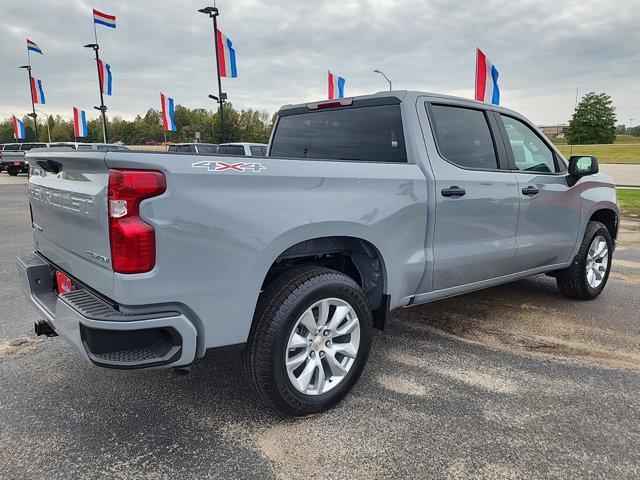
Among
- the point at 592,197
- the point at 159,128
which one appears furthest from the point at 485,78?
the point at 159,128

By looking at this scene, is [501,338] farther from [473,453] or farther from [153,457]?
[153,457]

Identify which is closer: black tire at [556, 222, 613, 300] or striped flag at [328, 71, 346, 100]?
black tire at [556, 222, 613, 300]

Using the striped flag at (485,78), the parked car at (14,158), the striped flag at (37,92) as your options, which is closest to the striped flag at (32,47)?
the striped flag at (37,92)

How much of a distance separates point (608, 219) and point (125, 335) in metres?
5.11

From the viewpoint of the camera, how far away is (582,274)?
16.3ft

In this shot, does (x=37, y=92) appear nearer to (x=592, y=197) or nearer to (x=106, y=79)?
(x=106, y=79)

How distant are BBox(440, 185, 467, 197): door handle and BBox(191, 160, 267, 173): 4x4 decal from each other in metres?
1.42

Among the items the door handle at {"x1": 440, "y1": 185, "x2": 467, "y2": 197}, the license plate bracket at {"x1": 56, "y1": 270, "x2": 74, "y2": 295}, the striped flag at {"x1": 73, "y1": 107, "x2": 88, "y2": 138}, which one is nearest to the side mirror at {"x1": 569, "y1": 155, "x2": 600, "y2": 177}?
the door handle at {"x1": 440, "y1": 185, "x2": 467, "y2": 197}

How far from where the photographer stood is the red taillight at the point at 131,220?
85.5 inches

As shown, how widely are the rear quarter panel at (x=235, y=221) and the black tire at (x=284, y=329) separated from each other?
11 cm

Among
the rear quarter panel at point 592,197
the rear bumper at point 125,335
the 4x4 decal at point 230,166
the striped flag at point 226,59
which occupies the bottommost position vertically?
the rear bumper at point 125,335

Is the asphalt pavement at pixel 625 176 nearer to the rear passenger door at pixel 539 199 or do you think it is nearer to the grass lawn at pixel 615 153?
the grass lawn at pixel 615 153

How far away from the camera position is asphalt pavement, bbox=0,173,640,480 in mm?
2412

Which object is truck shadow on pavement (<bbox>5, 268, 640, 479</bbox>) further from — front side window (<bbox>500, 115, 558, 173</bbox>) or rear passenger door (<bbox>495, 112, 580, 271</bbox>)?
front side window (<bbox>500, 115, 558, 173</bbox>)
